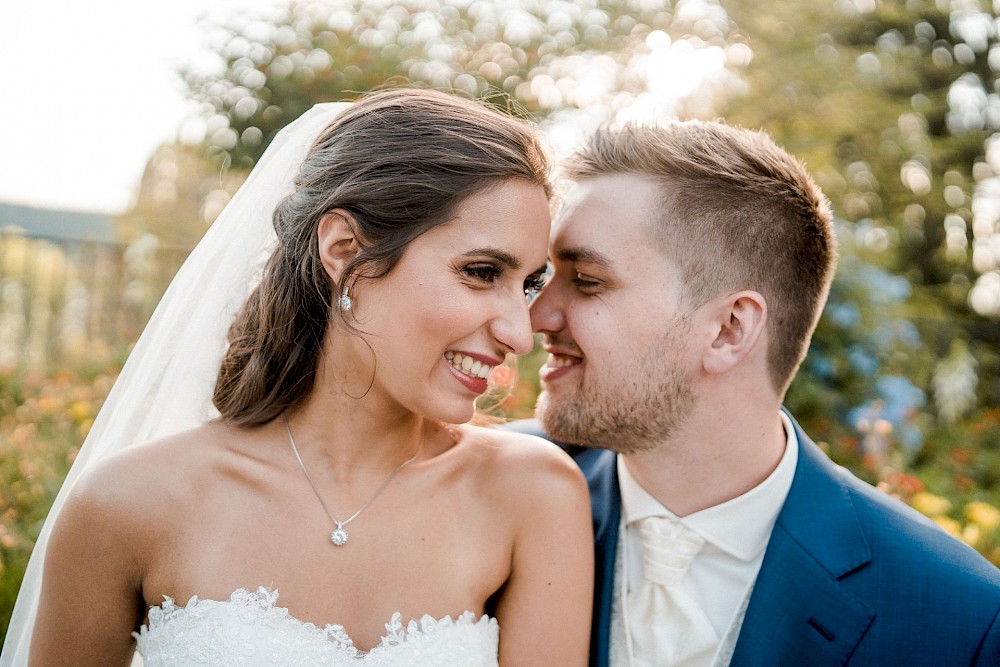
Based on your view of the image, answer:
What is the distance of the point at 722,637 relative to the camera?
9.02ft

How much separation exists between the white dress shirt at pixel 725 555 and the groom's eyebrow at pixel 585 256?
777mm

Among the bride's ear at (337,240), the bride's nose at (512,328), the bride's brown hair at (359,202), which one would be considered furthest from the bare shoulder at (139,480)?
the bride's nose at (512,328)

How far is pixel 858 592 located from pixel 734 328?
2.91ft

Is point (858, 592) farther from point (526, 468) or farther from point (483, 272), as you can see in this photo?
point (483, 272)

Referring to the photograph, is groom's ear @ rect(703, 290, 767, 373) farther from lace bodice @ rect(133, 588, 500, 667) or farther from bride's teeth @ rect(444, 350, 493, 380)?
lace bodice @ rect(133, 588, 500, 667)

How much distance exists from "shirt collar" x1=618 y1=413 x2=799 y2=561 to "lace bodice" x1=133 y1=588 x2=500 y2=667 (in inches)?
31.2

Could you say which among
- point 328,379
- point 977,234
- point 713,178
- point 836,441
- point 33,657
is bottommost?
point 977,234

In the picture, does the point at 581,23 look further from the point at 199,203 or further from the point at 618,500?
the point at 618,500

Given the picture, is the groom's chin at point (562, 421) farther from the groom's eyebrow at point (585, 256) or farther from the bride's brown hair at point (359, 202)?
the bride's brown hair at point (359, 202)

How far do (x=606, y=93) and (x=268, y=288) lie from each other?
6.26 metres

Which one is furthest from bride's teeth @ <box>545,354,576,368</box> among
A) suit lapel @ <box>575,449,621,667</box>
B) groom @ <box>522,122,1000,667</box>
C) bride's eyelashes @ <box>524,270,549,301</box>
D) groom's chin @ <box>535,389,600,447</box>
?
suit lapel @ <box>575,449,621,667</box>

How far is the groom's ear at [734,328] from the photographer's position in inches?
115

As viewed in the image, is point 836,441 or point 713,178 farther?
point 836,441

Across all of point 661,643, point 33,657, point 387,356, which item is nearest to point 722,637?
point 661,643
